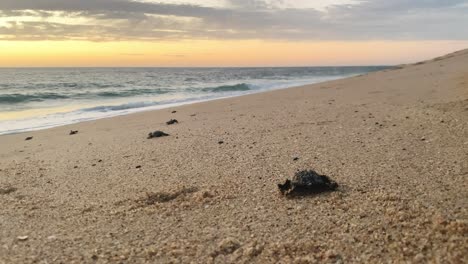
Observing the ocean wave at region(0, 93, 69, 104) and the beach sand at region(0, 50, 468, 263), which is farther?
the ocean wave at region(0, 93, 69, 104)

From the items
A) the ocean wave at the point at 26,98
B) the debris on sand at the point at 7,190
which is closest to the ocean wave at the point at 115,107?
the ocean wave at the point at 26,98

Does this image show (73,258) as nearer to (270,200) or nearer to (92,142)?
(270,200)

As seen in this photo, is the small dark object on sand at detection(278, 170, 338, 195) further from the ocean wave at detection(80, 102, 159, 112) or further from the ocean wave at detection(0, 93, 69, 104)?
the ocean wave at detection(0, 93, 69, 104)

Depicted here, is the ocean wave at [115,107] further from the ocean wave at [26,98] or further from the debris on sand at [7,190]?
the debris on sand at [7,190]

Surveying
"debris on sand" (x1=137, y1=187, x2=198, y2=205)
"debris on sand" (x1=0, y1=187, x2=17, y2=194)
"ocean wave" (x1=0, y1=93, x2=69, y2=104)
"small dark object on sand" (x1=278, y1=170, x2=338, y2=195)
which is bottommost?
"ocean wave" (x1=0, y1=93, x2=69, y2=104)

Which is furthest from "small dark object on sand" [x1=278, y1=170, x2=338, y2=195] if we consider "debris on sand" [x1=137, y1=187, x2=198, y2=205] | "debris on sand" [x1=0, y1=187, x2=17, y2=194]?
"debris on sand" [x1=0, y1=187, x2=17, y2=194]

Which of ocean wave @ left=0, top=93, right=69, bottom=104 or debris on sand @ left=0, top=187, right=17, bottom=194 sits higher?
debris on sand @ left=0, top=187, right=17, bottom=194

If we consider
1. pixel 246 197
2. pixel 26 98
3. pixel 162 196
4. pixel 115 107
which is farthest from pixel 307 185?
pixel 26 98

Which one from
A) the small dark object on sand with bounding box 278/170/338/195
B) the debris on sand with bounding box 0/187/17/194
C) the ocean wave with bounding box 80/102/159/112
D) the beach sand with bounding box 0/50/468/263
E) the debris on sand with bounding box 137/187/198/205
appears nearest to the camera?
the beach sand with bounding box 0/50/468/263
